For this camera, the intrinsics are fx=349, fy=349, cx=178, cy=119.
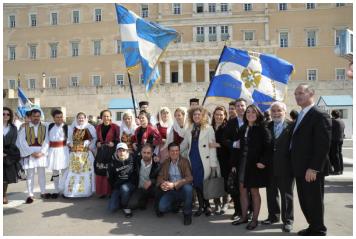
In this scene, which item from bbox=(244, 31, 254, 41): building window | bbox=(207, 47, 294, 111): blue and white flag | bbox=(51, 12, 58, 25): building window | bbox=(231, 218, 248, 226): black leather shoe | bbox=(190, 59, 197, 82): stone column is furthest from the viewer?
bbox=(51, 12, 58, 25): building window

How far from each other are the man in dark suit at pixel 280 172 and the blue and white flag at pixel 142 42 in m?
3.47

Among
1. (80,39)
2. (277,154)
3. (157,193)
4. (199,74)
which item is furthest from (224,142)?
(80,39)

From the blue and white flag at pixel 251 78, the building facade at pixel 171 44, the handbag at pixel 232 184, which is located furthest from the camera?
the building facade at pixel 171 44

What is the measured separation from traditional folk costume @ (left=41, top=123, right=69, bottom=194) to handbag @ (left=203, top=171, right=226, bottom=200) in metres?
3.19

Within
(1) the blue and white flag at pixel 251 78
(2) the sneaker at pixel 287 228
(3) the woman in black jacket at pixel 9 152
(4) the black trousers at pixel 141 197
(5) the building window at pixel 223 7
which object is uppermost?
(5) the building window at pixel 223 7

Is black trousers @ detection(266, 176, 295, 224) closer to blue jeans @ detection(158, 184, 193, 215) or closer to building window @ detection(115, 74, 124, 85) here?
blue jeans @ detection(158, 184, 193, 215)

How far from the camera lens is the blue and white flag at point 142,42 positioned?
795cm

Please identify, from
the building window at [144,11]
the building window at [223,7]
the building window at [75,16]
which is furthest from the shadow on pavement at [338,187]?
the building window at [75,16]

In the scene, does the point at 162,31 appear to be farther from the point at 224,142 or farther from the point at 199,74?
the point at 199,74

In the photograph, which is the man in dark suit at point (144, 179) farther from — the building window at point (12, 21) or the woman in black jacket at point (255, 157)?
the building window at point (12, 21)

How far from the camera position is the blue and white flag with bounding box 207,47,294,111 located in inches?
313

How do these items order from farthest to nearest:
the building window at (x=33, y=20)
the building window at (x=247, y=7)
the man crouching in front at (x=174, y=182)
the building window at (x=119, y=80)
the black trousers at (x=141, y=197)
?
the building window at (x=33, y=20) → the building window at (x=119, y=80) → the building window at (x=247, y=7) → the black trousers at (x=141, y=197) → the man crouching in front at (x=174, y=182)

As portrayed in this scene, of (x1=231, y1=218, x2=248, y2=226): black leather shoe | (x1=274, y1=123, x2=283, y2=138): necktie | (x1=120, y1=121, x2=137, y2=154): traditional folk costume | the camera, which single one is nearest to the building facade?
(x1=120, y1=121, x2=137, y2=154): traditional folk costume

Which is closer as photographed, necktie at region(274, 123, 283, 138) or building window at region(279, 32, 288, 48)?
necktie at region(274, 123, 283, 138)
